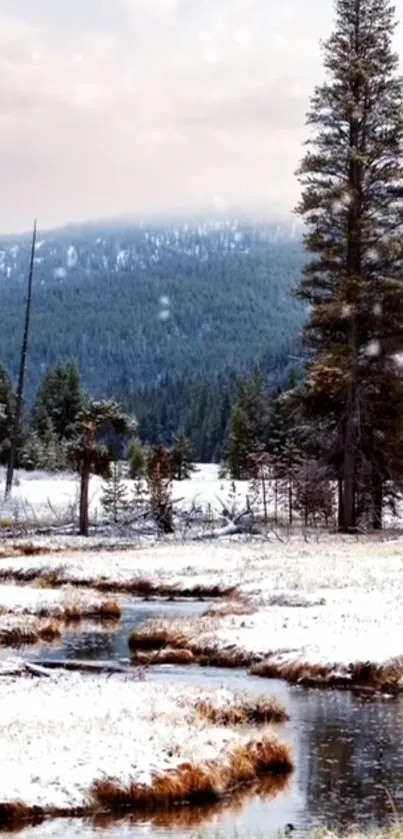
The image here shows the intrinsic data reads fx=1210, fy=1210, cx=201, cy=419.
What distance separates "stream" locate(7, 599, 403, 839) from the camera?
37.0 ft

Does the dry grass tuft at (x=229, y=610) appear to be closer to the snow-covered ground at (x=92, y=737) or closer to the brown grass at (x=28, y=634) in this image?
the brown grass at (x=28, y=634)

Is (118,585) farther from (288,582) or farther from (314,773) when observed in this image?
(314,773)

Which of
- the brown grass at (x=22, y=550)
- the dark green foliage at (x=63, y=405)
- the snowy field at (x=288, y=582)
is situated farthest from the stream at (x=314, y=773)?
the dark green foliage at (x=63, y=405)

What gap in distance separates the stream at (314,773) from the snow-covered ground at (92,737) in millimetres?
591

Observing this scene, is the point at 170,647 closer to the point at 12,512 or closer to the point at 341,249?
the point at 341,249

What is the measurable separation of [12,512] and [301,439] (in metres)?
13.7

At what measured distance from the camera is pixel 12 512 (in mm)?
54188

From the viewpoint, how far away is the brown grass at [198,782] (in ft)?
39.7

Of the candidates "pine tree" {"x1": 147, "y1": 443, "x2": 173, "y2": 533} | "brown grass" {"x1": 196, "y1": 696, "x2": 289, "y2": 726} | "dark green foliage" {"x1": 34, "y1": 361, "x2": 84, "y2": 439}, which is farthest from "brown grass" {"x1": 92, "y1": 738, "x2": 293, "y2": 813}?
"dark green foliage" {"x1": 34, "y1": 361, "x2": 84, "y2": 439}

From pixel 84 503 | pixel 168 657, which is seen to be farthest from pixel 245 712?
pixel 84 503

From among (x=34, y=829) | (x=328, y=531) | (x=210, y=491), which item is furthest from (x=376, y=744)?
(x=210, y=491)

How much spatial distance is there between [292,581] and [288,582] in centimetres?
15

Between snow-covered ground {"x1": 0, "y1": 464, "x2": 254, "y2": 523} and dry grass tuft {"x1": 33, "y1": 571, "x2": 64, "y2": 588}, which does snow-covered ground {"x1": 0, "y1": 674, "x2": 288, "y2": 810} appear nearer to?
dry grass tuft {"x1": 33, "y1": 571, "x2": 64, "y2": 588}

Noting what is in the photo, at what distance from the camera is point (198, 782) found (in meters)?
12.6
